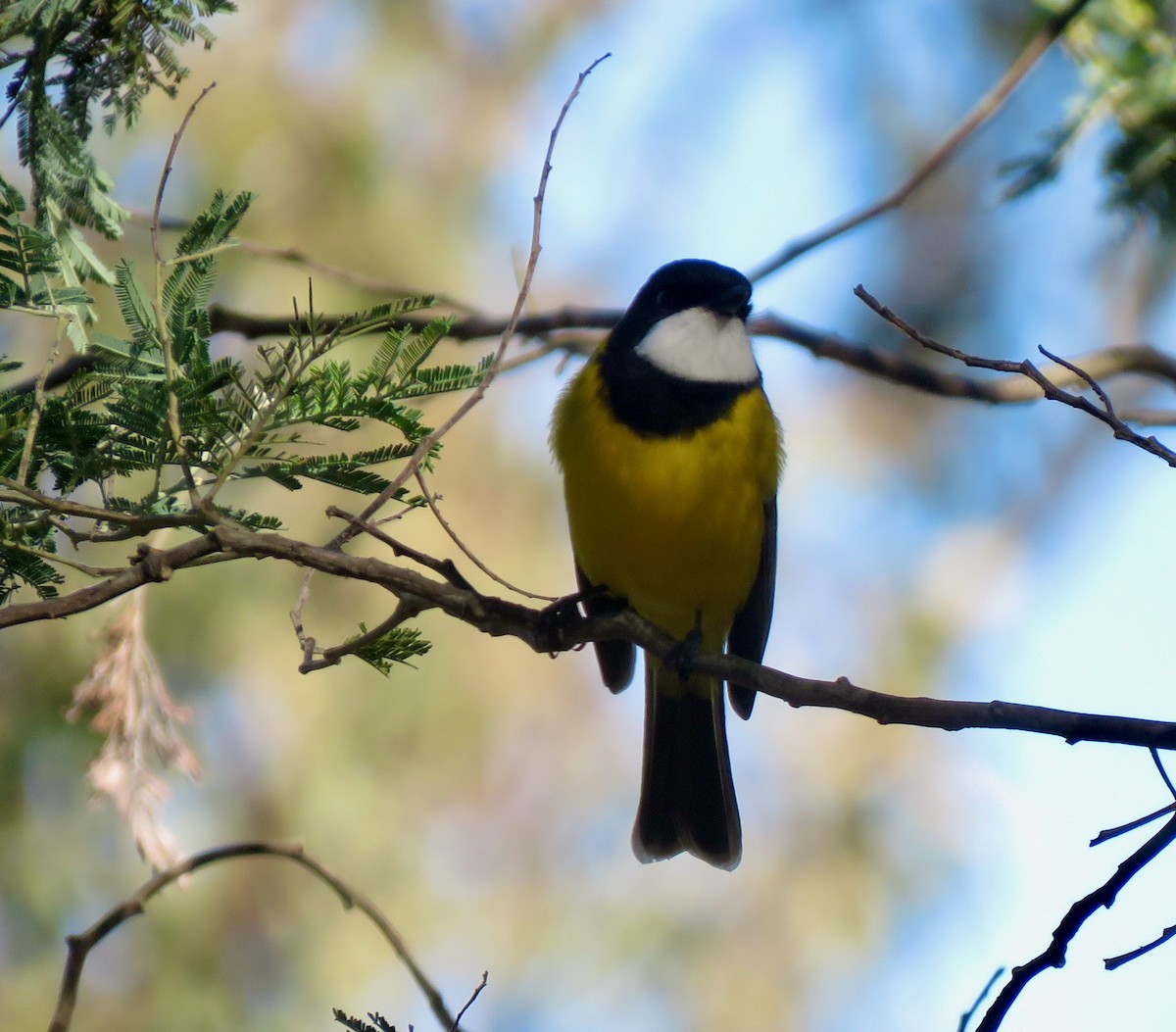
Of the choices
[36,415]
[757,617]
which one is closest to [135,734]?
[36,415]

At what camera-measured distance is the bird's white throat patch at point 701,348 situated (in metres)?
4.38

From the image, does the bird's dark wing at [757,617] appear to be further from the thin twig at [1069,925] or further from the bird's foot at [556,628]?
the thin twig at [1069,925]

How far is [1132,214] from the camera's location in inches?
173

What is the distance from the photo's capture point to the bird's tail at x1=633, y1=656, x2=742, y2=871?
5.18 m

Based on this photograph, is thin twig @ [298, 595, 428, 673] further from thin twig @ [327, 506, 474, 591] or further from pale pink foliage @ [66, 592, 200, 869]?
pale pink foliage @ [66, 592, 200, 869]

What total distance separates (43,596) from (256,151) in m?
6.40

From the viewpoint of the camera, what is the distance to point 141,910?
10.6 ft

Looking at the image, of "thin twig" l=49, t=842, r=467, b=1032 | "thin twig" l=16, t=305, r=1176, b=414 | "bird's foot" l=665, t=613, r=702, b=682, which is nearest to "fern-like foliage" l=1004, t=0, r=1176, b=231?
"thin twig" l=16, t=305, r=1176, b=414

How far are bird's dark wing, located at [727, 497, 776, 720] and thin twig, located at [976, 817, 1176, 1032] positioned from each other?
2.42m

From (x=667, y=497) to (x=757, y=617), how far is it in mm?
902

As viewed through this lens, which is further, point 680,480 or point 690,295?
point 690,295

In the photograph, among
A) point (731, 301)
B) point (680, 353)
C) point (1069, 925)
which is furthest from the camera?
point (731, 301)

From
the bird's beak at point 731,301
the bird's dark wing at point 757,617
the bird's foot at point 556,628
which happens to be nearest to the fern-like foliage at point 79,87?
the bird's foot at point 556,628

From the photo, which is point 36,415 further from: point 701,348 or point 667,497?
point 701,348
